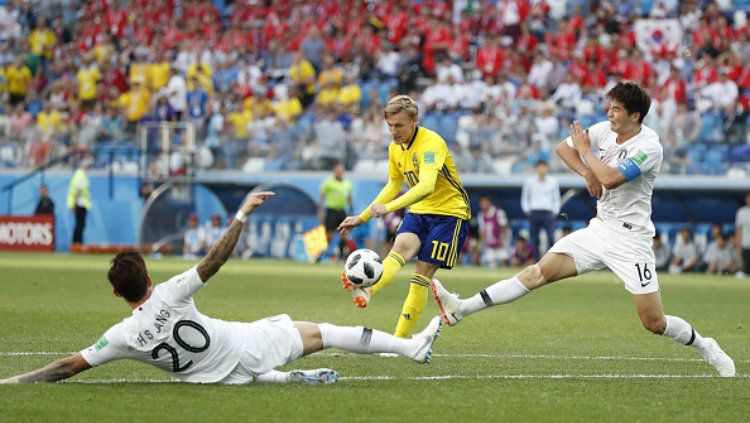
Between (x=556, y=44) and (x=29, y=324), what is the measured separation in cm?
2035

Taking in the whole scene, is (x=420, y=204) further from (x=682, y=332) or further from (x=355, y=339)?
(x=355, y=339)

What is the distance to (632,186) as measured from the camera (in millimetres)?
10430

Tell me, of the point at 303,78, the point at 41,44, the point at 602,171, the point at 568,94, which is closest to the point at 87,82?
the point at 41,44

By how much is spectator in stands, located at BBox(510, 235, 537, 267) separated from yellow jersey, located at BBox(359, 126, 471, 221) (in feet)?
55.1

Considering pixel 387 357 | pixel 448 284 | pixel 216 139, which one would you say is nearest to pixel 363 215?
pixel 387 357

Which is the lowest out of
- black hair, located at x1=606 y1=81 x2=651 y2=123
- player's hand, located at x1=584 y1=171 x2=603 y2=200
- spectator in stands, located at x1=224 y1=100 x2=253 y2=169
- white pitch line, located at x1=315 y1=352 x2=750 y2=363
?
spectator in stands, located at x1=224 y1=100 x2=253 y2=169

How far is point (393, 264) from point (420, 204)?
83 centimetres

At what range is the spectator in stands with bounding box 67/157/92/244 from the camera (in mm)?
31906

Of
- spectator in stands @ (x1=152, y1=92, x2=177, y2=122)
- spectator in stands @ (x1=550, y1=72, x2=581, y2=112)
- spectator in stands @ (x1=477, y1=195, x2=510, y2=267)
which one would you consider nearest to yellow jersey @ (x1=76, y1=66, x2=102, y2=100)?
spectator in stands @ (x1=152, y1=92, x2=177, y2=122)

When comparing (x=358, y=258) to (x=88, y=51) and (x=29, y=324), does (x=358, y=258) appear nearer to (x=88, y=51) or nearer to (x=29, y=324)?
(x=29, y=324)

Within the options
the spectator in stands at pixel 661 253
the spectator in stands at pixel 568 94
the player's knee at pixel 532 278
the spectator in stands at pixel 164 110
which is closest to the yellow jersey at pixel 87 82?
the spectator in stands at pixel 164 110

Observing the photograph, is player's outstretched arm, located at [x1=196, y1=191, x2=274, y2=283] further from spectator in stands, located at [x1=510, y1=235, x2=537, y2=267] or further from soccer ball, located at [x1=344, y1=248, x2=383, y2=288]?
spectator in stands, located at [x1=510, y1=235, x2=537, y2=267]

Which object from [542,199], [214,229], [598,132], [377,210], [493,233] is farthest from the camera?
[214,229]

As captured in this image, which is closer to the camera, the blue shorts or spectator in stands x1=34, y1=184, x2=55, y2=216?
the blue shorts
